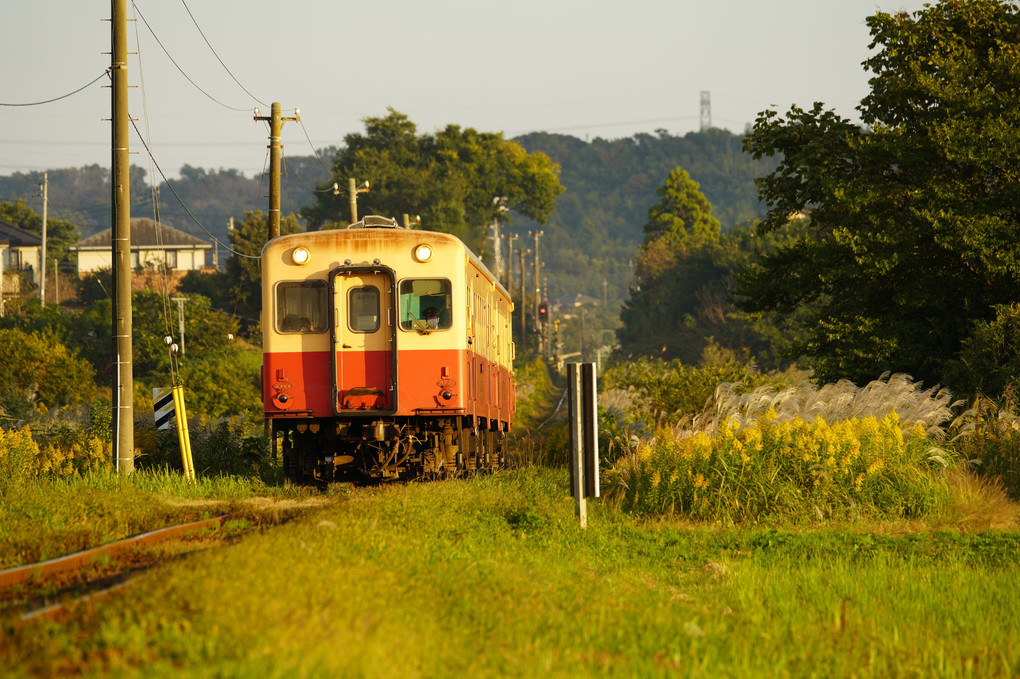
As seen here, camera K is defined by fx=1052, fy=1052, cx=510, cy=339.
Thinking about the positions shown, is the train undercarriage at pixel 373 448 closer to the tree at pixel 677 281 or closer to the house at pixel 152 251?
the tree at pixel 677 281

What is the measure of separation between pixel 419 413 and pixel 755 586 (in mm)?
6487

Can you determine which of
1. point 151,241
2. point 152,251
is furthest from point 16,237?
point 151,241

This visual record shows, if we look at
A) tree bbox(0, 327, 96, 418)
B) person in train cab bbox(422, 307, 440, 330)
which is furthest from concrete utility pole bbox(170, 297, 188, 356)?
person in train cab bbox(422, 307, 440, 330)

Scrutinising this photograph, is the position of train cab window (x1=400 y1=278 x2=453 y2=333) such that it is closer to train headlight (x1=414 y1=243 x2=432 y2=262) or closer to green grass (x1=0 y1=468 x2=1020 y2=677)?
train headlight (x1=414 y1=243 x2=432 y2=262)

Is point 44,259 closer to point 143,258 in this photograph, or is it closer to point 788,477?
point 143,258

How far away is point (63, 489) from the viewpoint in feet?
41.9

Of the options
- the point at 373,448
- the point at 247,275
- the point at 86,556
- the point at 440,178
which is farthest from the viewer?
the point at 440,178

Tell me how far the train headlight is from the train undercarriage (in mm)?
2195

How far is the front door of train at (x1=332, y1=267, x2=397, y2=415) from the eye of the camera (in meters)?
14.0

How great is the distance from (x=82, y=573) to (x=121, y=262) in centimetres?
923

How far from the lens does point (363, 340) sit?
46.2 ft

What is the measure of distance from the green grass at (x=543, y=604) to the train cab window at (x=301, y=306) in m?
3.72

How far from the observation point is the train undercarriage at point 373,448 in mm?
14289

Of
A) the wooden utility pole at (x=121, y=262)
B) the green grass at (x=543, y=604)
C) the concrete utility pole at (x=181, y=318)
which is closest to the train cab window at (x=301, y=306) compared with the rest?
the wooden utility pole at (x=121, y=262)
